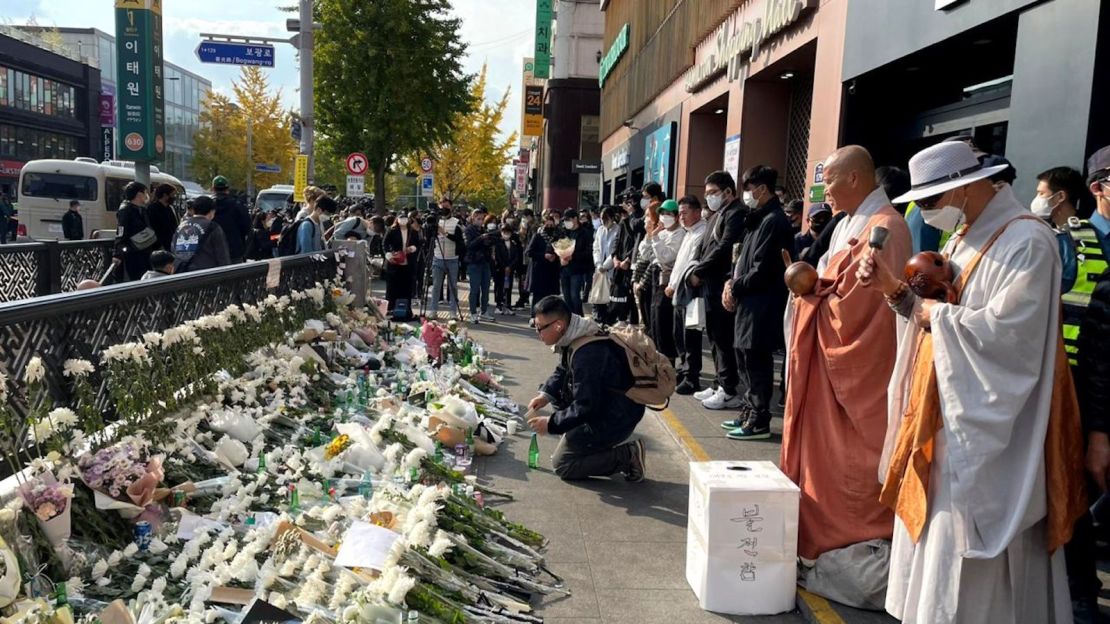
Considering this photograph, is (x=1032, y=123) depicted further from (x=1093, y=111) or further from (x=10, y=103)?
(x=10, y=103)

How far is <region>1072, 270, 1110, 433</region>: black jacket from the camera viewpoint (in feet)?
11.0

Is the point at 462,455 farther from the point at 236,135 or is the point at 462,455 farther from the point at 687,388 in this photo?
the point at 236,135

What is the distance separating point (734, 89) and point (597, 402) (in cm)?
1039

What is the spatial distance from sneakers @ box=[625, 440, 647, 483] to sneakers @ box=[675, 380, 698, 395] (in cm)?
292

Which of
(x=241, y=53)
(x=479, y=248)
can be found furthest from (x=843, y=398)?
(x=241, y=53)

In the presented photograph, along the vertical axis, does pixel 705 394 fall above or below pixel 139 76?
below

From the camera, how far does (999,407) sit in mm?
3129

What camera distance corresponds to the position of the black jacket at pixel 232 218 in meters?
11.4

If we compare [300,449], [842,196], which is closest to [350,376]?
[300,449]

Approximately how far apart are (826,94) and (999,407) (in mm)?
8316

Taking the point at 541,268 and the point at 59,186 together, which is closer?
the point at 541,268

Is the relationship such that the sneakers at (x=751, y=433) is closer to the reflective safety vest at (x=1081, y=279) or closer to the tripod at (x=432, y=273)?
the reflective safety vest at (x=1081, y=279)

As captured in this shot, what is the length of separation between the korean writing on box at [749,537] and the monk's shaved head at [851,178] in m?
1.66

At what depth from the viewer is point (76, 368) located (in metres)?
4.38
